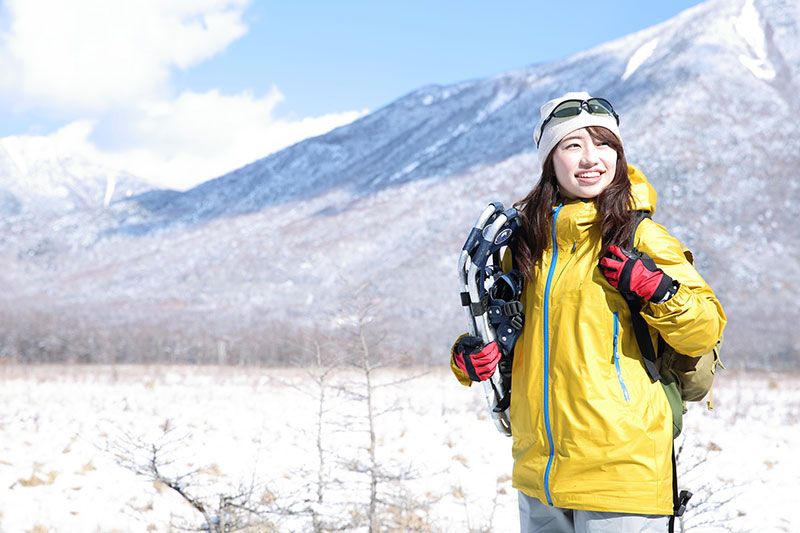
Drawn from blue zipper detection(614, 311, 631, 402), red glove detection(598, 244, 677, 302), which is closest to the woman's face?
red glove detection(598, 244, 677, 302)

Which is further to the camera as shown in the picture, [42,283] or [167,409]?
[42,283]

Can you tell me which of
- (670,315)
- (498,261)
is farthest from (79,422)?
(670,315)

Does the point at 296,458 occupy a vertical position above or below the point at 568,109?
below

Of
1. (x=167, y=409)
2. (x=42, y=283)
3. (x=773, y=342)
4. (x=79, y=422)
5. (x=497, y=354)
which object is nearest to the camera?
(x=497, y=354)

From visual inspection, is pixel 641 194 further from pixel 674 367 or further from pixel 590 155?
pixel 674 367

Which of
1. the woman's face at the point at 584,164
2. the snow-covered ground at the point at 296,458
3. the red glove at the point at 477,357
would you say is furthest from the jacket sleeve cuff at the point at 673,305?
the snow-covered ground at the point at 296,458

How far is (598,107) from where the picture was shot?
111 inches

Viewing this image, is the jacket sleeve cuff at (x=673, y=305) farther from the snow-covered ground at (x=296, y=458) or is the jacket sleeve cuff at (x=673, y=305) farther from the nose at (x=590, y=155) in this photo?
the snow-covered ground at (x=296, y=458)

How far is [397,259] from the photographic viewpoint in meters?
63.6

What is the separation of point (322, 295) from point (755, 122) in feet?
137

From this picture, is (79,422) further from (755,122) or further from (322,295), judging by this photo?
(755,122)

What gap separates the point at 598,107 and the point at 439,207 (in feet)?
219

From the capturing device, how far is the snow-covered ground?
20.7 feet

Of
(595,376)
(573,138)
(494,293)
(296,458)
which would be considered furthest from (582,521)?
(296,458)
